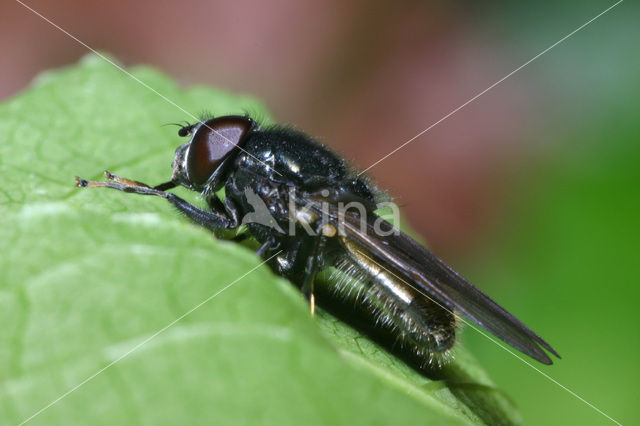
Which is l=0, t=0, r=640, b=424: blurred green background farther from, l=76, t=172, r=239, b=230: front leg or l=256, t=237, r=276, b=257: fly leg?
l=76, t=172, r=239, b=230: front leg

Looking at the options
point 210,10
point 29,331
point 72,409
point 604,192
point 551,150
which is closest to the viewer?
point 72,409

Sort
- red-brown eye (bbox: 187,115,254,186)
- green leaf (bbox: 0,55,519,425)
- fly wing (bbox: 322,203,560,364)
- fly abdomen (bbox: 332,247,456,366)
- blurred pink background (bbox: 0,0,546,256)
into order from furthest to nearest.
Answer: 1. blurred pink background (bbox: 0,0,546,256)
2. red-brown eye (bbox: 187,115,254,186)
3. fly abdomen (bbox: 332,247,456,366)
4. fly wing (bbox: 322,203,560,364)
5. green leaf (bbox: 0,55,519,425)

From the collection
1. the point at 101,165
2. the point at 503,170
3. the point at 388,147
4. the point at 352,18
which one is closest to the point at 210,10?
the point at 352,18

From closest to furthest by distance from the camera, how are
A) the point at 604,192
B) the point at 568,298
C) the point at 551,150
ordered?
1. the point at 568,298
2. the point at 604,192
3. the point at 551,150

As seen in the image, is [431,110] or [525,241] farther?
[431,110]

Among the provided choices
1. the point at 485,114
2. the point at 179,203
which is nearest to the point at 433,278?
the point at 179,203

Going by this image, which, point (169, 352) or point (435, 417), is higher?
point (435, 417)

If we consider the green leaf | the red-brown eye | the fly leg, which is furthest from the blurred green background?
the green leaf

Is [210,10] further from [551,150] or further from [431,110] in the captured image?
[551,150]
